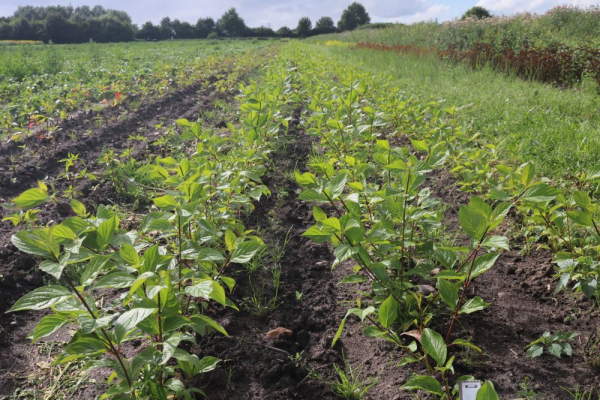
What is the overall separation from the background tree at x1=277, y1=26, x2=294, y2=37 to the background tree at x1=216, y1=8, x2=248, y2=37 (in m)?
5.87

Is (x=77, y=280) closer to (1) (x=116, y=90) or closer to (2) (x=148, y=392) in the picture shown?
(2) (x=148, y=392)

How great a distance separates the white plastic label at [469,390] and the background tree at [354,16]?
7595 centimetres

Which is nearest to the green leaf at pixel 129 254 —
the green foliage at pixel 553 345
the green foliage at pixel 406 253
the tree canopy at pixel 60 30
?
the green foliage at pixel 406 253

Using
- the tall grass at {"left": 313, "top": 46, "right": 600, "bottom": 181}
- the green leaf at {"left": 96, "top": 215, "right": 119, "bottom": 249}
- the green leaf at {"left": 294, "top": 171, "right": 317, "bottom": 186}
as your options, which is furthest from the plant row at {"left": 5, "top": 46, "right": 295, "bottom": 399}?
the tall grass at {"left": 313, "top": 46, "right": 600, "bottom": 181}

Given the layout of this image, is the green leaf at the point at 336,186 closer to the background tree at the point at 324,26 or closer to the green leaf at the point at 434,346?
the green leaf at the point at 434,346

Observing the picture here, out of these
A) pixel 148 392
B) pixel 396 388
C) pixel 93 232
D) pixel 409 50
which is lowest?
pixel 396 388

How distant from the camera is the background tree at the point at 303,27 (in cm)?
6769

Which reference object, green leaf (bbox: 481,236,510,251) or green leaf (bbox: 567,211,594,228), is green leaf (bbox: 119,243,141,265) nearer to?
green leaf (bbox: 481,236,510,251)

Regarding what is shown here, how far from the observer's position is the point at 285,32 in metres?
67.4

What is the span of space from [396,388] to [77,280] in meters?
2.07

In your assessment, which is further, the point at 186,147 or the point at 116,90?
the point at 116,90

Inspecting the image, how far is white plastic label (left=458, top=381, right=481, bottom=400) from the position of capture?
1.13 metres

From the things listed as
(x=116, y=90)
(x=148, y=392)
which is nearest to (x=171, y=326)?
(x=148, y=392)

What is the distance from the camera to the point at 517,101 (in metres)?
5.75
